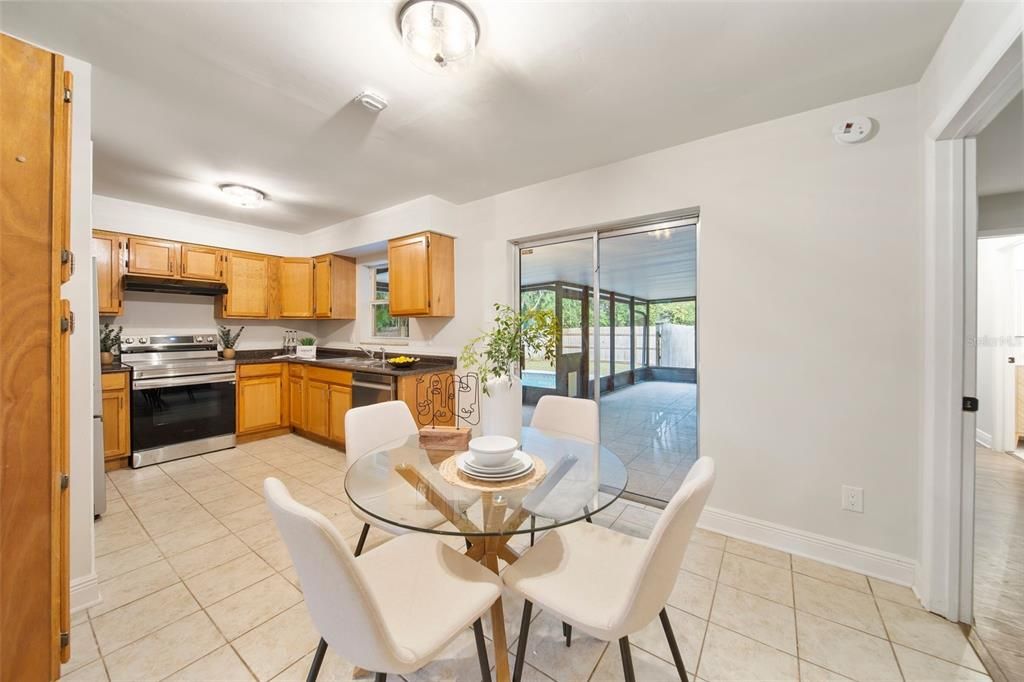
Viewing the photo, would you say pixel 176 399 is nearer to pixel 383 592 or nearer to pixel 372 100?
pixel 372 100

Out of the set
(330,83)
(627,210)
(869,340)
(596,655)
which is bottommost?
(596,655)

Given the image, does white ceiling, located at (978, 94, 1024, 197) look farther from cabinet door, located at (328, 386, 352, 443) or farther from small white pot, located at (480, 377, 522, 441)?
cabinet door, located at (328, 386, 352, 443)

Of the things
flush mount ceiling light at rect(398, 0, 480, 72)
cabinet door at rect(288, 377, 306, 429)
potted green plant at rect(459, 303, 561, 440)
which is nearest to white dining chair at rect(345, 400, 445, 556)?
potted green plant at rect(459, 303, 561, 440)

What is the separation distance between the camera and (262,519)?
7.95 feet

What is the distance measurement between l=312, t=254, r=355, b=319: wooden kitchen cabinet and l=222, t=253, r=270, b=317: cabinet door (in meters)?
0.52

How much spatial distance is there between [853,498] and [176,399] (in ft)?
16.7

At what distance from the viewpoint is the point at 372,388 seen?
3.43 metres

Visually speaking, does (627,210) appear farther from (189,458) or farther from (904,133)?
(189,458)

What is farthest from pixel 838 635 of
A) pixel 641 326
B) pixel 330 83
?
pixel 330 83

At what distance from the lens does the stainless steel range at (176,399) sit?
10.8 ft

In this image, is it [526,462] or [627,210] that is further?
[627,210]

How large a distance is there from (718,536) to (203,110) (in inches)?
152

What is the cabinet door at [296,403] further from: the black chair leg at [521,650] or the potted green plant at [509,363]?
the black chair leg at [521,650]

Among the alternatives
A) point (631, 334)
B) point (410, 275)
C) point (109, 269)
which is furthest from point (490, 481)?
point (109, 269)
